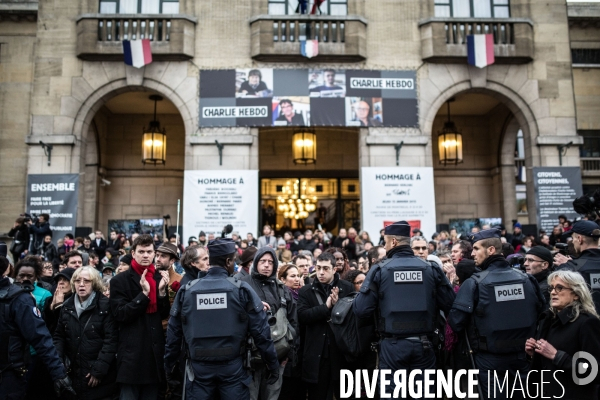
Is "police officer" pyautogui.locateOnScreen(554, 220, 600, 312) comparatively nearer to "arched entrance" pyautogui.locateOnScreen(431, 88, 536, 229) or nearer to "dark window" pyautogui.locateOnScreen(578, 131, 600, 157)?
"arched entrance" pyautogui.locateOnScreen(431, 88, 536, 229)

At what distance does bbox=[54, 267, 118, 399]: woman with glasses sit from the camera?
564cm

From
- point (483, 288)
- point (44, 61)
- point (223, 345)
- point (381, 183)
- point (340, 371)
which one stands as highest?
point (44, 61)

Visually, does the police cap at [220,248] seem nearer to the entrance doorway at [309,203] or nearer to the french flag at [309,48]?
the french flag at [309,48]

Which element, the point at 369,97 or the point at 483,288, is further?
the point at 369,97

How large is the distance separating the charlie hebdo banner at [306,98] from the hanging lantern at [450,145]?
3.63m

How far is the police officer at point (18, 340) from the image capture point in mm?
5000

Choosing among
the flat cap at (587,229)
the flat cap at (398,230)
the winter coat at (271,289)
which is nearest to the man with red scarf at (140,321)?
the winter coat at (271,289)

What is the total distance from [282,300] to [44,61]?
47.6ft

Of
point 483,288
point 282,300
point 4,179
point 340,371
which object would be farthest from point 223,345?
point 4,179

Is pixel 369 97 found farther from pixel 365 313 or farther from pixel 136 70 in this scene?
pixel 365 313

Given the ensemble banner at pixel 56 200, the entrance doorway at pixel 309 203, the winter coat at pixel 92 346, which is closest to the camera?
the winter coat at pixel 92 346

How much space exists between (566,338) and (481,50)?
14.1 meters

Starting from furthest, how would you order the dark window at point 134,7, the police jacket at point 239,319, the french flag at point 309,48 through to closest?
1. the dark window at point 134,7
2. the french flag at point 309,48
3. the police jacket at point 239,319

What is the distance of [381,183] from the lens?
1627 cm
